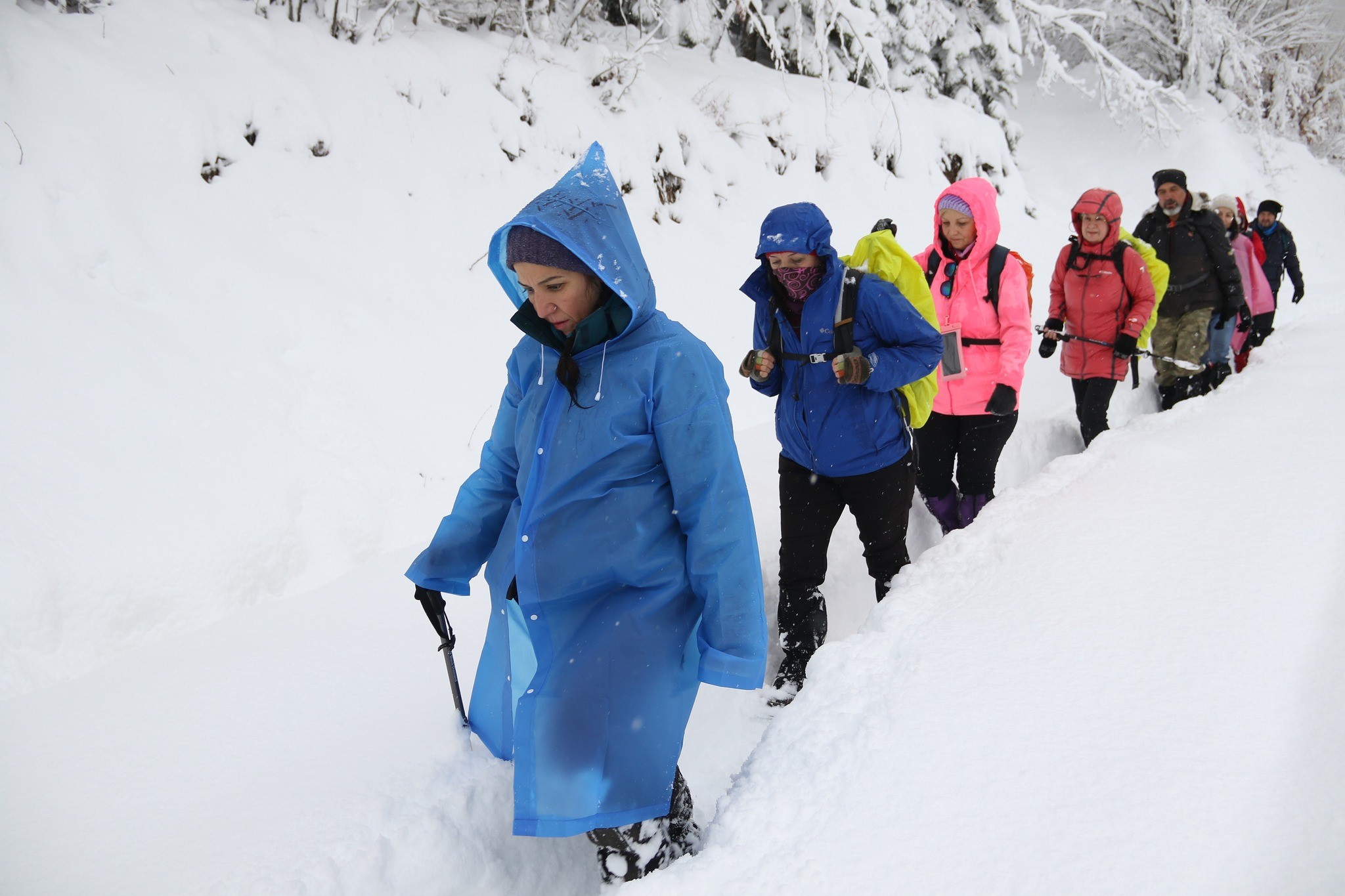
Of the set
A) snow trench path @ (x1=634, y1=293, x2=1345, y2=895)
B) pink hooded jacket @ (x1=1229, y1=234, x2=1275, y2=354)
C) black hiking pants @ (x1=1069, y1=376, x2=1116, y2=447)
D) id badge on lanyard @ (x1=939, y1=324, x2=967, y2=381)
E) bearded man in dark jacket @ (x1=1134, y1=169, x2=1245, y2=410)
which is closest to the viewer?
snow trench path @ (x1=634, y1=293, x2=1345, y2=895)

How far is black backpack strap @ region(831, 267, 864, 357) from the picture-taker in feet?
9.30

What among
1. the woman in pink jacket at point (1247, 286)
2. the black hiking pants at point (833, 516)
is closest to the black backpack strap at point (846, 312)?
the black hiking pants at point (833, 516)

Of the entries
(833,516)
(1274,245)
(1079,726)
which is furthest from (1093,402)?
(1274,245)

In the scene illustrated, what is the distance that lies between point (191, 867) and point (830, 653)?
178cm

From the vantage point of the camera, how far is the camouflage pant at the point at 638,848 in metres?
1.78

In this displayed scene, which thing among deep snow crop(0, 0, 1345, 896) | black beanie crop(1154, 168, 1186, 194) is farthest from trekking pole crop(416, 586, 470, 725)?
black beanie crop(1154, 168, 1186, 194)

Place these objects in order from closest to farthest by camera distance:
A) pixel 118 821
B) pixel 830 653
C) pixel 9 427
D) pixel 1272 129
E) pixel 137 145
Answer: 1. pixel 118 821
2. pixel 830 653
3. pixel 9 427
4. pixel 137 145
5. pixel 1272 129

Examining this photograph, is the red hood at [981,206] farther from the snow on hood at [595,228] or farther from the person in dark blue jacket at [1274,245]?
the person in dark blue jacket at [1274,245]

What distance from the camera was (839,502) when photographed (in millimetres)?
3098

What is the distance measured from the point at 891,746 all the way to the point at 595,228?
1.46 metres

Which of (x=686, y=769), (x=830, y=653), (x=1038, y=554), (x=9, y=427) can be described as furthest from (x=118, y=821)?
(x=1038, y=554)

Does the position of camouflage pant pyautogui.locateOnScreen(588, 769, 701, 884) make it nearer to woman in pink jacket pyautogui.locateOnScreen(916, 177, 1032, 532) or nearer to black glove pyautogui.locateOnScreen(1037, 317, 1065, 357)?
woman in pink jacket pyautogui.locateOnScreen(916, 177, 1032, 532)

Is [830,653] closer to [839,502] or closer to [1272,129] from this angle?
[839,502]

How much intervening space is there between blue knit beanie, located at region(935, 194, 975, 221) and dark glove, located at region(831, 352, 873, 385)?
1.39 meters
